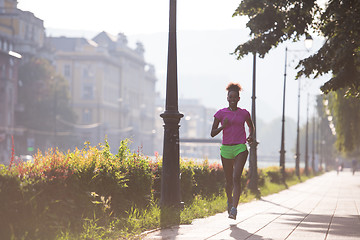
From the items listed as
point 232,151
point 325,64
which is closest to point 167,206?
point 232,151

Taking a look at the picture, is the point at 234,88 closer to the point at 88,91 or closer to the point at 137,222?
the point at 137,222

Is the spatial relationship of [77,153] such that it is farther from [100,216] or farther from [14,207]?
[14,207]

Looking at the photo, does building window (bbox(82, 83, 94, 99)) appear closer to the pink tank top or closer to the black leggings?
the black leggings

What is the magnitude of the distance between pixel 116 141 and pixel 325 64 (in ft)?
423

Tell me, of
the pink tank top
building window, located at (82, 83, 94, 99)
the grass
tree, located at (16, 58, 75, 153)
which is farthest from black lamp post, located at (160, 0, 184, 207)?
building window, located at (82, 83, 94, 99)

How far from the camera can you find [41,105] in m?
87.9

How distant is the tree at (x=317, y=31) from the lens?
14.5m

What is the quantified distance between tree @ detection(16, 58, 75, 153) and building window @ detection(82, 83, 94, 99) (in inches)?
1819

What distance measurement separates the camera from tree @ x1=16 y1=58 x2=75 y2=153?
86375 millimetres

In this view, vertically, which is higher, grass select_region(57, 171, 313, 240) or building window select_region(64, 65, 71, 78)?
building window select_region(64, 65, 71, 78)

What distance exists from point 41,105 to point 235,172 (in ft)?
259

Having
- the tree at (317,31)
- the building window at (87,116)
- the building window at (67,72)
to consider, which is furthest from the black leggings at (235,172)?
the building window at (67,72)

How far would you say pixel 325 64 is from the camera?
640 inches

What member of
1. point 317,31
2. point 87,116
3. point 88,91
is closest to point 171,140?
point 317,31
